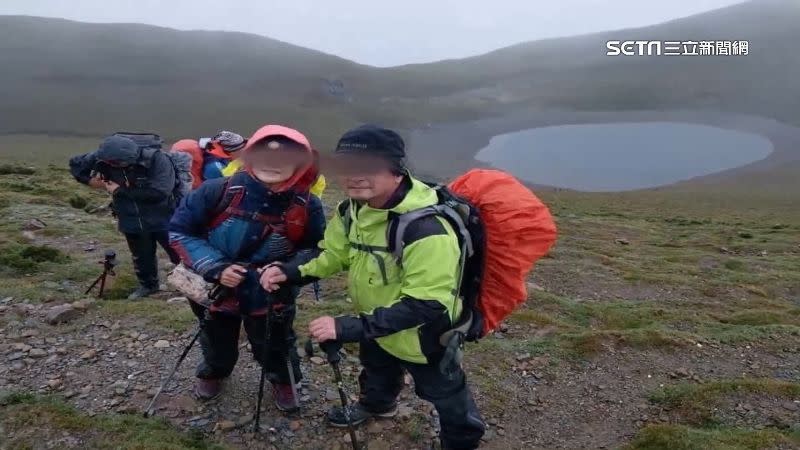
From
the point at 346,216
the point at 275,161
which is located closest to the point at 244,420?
the point at 346,216

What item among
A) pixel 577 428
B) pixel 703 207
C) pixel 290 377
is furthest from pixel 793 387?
pixel 703 207

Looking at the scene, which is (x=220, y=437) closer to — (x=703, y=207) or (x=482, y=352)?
(x=482, y=352)

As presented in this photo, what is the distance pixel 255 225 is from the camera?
474cm

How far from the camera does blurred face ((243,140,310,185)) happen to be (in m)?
4.40

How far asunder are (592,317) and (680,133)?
152 metres

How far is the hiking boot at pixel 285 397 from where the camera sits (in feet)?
19.0

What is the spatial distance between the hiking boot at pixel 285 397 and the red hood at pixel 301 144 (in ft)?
7.85

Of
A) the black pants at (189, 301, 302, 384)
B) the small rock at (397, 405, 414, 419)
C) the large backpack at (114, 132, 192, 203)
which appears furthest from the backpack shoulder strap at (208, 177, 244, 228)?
the large backpack at (114, 132, 192, 203)

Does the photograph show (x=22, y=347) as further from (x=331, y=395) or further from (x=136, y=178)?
(x=331, y=395)

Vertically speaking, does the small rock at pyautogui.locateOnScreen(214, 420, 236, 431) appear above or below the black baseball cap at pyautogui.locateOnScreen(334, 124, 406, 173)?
below

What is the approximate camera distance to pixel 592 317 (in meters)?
11.2

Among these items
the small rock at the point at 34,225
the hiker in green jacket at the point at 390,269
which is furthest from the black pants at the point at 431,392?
the small rock at the point at 34,225

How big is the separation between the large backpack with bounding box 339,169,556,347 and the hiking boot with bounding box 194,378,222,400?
9.15 feet

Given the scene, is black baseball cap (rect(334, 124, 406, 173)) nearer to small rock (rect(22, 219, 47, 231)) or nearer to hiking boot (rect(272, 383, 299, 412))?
hiking boot (rect(272, 383, 299, 412))
